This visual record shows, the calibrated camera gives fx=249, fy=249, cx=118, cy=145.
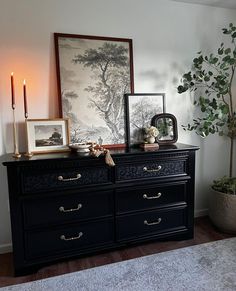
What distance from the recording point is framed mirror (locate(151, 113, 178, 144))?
100 inches

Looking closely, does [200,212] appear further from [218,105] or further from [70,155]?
[70,155]

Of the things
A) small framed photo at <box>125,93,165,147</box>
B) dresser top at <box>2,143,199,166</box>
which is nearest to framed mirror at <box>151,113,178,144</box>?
small framed photo at <box>125,93,165,147</box>

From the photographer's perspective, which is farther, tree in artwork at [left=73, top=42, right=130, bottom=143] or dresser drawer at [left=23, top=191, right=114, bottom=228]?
tree in artwork at [left=73, top=42, right=130, bottom=143]

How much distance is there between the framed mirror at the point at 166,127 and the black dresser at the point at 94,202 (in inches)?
12.3

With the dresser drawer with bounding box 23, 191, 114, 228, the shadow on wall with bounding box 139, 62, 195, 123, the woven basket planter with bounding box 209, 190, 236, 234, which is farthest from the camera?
the shadow on wall with bounding box 139, 62, 195, 123

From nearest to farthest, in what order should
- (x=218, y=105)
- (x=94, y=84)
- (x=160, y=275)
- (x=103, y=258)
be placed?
(x=160, y=275), (x=103, y=258), (x=94, y=84), (x=218, y=105)

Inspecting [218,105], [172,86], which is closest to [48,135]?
[172,86]

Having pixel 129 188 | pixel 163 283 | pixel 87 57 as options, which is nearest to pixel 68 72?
pixel 87 57

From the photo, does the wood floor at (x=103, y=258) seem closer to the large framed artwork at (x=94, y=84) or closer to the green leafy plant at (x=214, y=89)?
the green leafy plant at (x=214, y=89)

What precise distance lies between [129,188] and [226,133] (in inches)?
59.2

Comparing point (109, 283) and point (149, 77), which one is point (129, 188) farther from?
point (149, 77)

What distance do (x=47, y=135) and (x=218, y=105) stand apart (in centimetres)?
183

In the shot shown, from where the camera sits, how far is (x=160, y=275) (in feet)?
6.32

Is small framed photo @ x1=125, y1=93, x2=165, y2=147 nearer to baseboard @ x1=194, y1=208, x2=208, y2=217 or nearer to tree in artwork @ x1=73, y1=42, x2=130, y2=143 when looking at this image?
tree in artwork @ x1=73, y1=42, x2=130, y2=143
